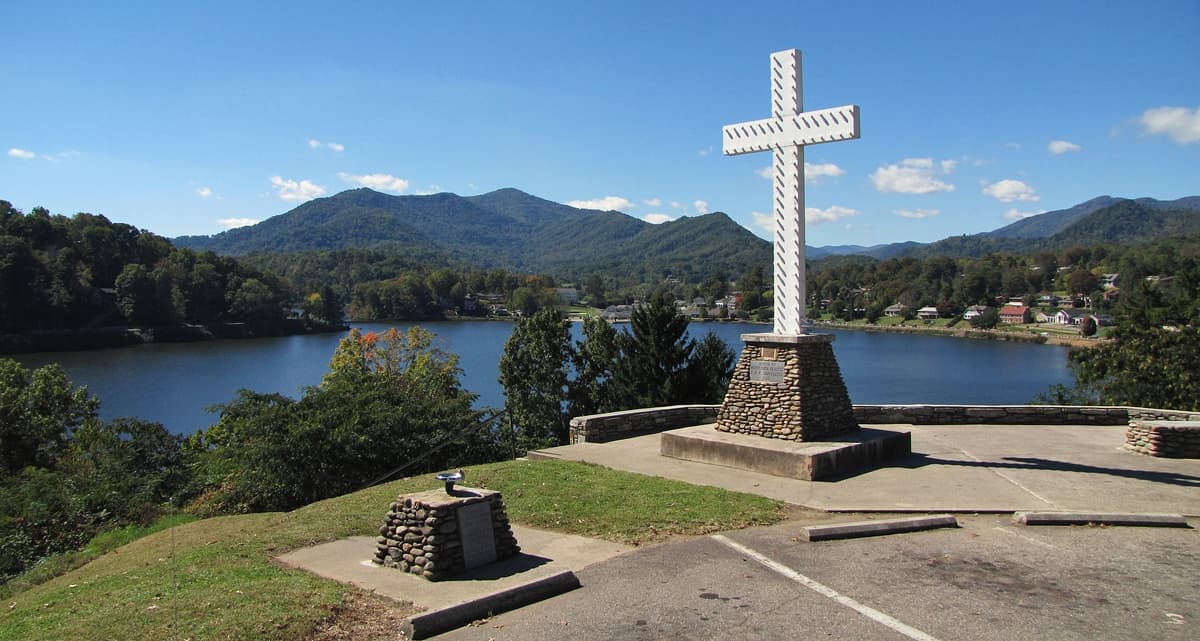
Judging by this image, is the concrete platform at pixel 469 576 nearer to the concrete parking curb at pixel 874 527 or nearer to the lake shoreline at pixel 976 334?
the concrete parking curb at pixel 874 527

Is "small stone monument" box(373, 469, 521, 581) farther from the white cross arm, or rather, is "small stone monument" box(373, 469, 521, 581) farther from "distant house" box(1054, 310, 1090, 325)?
"distant house" box(1054, 310, 1090, 325)

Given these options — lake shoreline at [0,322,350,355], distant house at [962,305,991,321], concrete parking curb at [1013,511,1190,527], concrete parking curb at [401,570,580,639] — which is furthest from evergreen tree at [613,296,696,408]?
distant house at [962,305,991,321]

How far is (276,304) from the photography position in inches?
4063

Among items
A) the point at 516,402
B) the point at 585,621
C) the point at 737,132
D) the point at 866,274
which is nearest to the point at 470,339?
the point at 516,402

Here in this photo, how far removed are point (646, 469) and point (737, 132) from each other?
5535mm

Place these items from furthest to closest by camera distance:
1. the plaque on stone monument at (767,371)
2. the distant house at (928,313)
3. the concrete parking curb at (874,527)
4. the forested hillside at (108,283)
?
1. the distant house at (928,313)
2. the forested hillside at (108,283)
3. the plaque on stone monument at (767,371)
4. the concrete parking curb at (874,527)

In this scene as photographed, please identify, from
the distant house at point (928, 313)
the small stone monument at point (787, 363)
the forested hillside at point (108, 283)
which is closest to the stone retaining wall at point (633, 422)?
the small stone monument at point (787, 363)

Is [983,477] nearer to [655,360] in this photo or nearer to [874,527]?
[874,527]

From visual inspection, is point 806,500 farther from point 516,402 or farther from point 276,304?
point 276,304

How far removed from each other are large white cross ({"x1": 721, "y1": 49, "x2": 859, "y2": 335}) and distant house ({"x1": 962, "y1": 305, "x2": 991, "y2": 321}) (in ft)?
388

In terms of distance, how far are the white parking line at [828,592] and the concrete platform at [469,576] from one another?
112 cm

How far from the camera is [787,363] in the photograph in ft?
38.4

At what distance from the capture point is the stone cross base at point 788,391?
11625mm

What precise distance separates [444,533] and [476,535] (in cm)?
32
